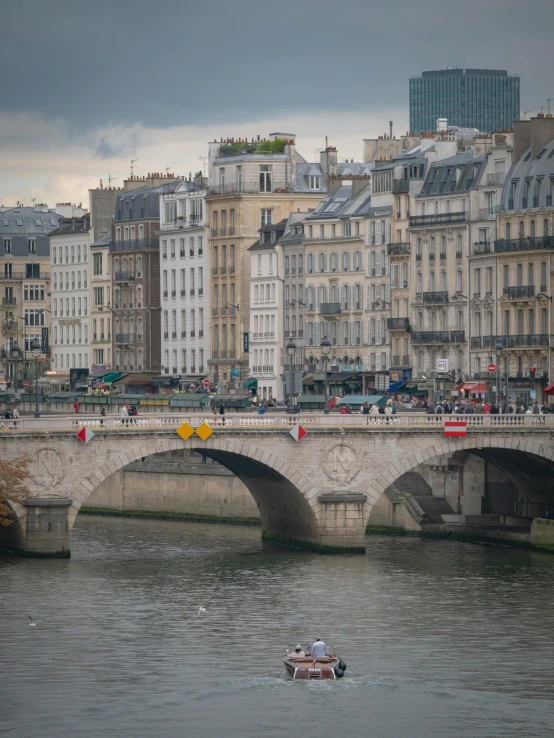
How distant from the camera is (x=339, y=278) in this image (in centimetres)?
14888

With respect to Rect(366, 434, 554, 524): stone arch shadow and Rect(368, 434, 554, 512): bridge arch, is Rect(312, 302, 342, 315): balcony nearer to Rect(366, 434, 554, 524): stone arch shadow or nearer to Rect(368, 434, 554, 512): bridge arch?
Rect(366, 434, 554, 524): stone arch shadow

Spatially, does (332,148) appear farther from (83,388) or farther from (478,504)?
(478,504)

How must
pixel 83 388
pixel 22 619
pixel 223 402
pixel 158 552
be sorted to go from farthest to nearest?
pixel 83 388 → pixel 223 402 → pixel 158 552 → pixel 22 619

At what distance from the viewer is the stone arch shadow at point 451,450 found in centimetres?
9769

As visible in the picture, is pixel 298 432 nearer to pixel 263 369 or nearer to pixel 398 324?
pixel 398 324

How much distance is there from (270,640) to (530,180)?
193ft

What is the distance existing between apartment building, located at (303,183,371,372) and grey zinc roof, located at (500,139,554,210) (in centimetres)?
1670

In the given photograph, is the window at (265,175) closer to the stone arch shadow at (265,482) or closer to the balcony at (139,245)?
the balcony at (139,245)

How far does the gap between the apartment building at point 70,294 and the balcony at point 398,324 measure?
46.3 meters

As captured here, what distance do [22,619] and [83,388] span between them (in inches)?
3974

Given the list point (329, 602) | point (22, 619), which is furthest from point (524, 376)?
point (22, 619)

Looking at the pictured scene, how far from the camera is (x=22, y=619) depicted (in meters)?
78.0

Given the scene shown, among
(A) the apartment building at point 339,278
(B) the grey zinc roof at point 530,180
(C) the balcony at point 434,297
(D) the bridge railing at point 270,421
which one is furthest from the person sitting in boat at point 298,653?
(A) the apartment building at point 339,278

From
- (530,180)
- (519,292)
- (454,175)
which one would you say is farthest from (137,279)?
(530,180)
